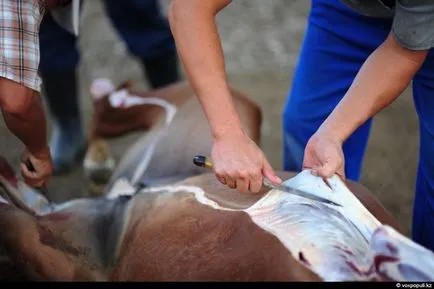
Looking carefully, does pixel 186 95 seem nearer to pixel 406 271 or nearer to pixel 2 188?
pixel 2 188

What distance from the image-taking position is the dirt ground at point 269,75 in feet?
8.74

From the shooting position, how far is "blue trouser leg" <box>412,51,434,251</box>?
5.40ft

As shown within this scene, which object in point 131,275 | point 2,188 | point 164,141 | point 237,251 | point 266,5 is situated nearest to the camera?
point 237,251

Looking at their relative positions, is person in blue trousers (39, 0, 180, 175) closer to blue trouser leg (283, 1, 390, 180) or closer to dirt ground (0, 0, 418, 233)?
dirt ground (0, 0, 418, 233)

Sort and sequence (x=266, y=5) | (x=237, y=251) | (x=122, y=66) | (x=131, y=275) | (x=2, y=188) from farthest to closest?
(x=266, y=5) < (x=122, y=66) < (x=2, y=188) < (x=131, y=275) < (x=237, y=251)

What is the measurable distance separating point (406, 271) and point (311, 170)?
A: 14.4 inches

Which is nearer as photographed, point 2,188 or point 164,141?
point 2,188

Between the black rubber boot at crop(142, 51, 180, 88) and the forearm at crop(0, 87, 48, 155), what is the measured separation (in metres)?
1.15

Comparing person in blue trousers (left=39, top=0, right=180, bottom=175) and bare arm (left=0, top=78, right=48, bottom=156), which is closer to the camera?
bare arm (left=0, top=78, right=48, bottom=156)

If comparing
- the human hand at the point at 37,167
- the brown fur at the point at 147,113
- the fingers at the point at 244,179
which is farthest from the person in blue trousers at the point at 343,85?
the human hand at the point at 37,167

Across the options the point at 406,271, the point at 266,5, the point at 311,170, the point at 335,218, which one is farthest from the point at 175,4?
the point at 266,5

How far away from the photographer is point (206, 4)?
4.71ft

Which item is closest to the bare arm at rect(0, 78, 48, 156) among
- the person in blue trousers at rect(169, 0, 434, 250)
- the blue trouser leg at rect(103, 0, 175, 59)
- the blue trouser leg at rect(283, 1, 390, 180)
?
the person in blue trousers at rect(169, 0, 434, 250)

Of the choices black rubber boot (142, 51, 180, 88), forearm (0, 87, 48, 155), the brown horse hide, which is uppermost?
forearm (0, 87, 48, 155)
